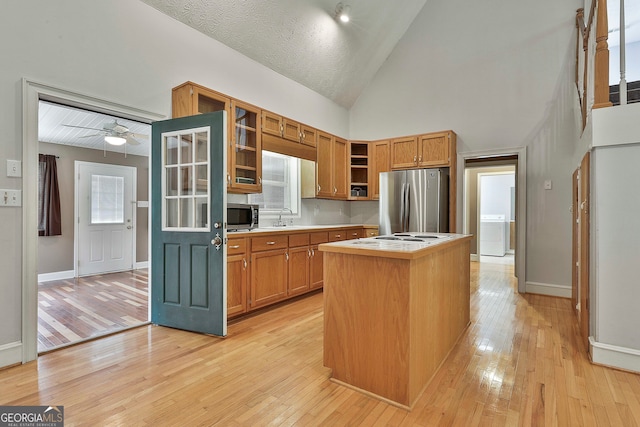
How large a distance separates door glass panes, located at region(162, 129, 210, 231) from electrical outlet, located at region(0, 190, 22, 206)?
102 centimetres

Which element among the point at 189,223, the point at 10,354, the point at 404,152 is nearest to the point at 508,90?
the point at 404,152

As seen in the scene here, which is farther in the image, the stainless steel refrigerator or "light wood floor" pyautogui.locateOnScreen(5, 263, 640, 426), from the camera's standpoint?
the stainless steel refrigerator

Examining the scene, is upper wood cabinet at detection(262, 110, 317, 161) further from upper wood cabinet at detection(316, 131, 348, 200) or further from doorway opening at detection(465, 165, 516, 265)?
doorway opening at detection(465, 165, 516, 265)

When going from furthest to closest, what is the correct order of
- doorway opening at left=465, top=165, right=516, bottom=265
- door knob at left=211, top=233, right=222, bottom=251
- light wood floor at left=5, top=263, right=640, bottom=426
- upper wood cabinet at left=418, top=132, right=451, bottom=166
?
doorway opening at left=465, top=165, right=516, bottom=265 < upper wood cabinet at left=418, top=132, right=451, bottom=166 < door knob at left=211, top=233, right=222, bottom=251 < light wood floor at left=5, top=263, right=640, bottom=426

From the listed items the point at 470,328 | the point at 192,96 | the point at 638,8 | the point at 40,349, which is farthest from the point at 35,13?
the point at 638,8

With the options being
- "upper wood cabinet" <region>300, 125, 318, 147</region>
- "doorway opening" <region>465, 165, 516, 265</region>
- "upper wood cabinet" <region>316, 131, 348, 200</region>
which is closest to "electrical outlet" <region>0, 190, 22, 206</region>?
"upper wood cabinet" <region>300, 125, 318, 147</region>

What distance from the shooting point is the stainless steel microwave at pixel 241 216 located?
10.9 feet

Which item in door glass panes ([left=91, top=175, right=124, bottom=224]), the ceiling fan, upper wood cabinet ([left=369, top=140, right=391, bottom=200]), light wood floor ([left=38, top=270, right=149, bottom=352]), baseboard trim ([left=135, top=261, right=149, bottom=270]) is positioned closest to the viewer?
light wood floor ([left=38, top=270, right=149, bottom=352])

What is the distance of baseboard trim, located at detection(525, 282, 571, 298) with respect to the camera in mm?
4266

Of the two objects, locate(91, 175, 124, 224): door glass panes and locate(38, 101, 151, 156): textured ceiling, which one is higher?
locate(38, 101, 151, 156): textured ceiling

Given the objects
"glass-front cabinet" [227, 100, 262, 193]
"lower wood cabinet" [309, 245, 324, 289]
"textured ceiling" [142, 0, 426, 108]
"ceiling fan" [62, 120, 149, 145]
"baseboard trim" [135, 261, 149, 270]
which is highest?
"textured ceiling" [142, 0, 426, 108]

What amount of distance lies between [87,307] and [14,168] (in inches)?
80.0

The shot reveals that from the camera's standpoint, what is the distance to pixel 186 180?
3.02 metres

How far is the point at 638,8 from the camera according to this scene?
4.06 metres
